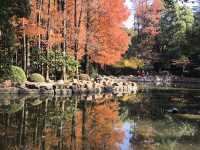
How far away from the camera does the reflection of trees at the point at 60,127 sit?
10.1 metres

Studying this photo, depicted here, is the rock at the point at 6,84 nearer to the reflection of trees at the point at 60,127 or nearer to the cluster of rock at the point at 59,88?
the cluster of rock at the point at 59,88

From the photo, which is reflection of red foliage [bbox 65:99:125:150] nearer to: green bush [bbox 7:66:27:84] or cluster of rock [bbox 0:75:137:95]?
cluster of rock [bbox 0:75:137:95]

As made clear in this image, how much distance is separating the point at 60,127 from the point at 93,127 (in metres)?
0.88

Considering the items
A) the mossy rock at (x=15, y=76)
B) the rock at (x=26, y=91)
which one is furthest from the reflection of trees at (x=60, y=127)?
the mossy rock at (x=15, y=76)

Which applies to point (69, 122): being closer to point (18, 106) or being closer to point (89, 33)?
point (18, 106)

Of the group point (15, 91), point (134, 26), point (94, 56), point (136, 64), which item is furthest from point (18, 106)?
point (134, 26)

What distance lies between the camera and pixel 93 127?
1264 centimetres

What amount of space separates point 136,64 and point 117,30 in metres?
19.9

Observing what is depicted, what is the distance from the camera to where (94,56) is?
37.5 metres

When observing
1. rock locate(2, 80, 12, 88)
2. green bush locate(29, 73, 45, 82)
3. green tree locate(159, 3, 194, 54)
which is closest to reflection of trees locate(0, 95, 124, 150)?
rock locate(2, 80, 12, 88)

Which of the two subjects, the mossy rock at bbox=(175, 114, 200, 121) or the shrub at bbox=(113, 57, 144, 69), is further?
the shrub at bbox=(113, 57, 144, 69)

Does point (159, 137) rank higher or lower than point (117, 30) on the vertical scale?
lower

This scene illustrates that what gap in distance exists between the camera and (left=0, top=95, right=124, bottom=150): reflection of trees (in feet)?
33.0

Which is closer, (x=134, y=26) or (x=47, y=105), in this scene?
(x=47, y=105)
